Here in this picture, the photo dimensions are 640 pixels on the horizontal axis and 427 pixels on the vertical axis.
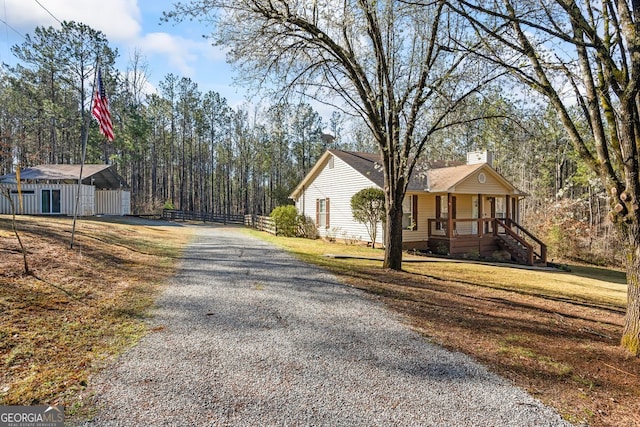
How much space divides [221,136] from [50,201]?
21.7 metres

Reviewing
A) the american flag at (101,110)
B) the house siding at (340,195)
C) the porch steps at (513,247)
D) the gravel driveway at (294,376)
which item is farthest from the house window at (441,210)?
the american flag at (101,110)

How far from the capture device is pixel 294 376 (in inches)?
135

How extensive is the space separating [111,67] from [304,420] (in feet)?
119

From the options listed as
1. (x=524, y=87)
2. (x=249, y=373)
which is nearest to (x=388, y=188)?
(x=524, y=87)

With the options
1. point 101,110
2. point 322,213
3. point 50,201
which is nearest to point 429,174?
point 322,213

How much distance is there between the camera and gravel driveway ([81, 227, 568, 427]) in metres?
2.81

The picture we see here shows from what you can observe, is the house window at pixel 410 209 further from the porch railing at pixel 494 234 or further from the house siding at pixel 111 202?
the house siding at pixel 111 202

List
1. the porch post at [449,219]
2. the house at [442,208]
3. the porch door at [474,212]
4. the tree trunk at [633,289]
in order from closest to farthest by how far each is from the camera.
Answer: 1. the tree trunk at [633,289]
2. the porch post at [449,219]
3. the house at [442,208]
4. the porch door at [474,212]

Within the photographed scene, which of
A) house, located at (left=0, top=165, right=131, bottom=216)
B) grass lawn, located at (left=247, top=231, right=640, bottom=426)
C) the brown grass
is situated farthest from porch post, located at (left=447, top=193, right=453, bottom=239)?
house, located at (left=0, top=165, right=131, bottom=216)

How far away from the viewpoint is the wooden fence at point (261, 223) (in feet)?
69.9

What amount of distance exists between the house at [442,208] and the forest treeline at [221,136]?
1460mm

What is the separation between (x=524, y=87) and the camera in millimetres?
7434

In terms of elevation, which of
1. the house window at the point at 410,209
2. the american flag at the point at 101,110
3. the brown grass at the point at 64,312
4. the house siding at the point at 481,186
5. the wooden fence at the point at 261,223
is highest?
the american flag at the point at 101,110

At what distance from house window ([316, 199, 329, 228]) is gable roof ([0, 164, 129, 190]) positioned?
1447 centimetres
